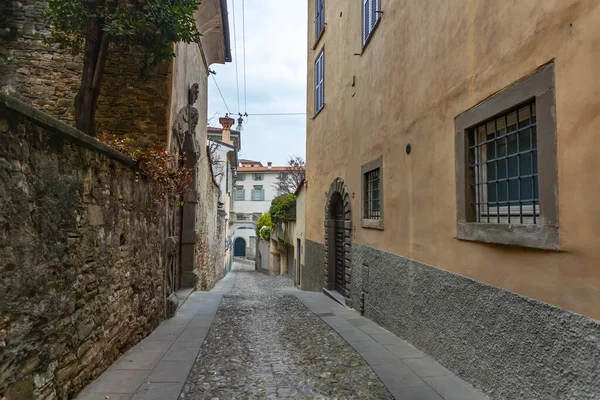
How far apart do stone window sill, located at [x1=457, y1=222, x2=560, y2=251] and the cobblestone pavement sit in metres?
1.65

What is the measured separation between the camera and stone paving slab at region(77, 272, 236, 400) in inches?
131

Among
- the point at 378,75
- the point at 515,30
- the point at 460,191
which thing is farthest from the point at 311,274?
the point at 515,30

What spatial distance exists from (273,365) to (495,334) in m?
2.28

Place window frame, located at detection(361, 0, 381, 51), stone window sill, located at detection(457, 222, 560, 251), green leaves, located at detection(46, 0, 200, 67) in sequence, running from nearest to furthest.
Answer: stone window sill, located at detection(457, 222, 560, 251)
green leaves, located at detection(46, 0, 200, 67)
window frame, located at detection(361, 0, 381, 51)

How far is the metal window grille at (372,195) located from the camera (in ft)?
22.7

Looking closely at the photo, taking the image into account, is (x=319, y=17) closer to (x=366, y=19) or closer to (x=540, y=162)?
(x=366, y=19)

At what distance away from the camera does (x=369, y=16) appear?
7180 millimetres

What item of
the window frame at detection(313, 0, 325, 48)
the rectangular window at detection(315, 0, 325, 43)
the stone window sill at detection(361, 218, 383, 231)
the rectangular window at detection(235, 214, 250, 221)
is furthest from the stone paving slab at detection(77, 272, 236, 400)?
the rectangular window at detection(235, 214, 250, 221)

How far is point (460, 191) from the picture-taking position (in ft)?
12.9

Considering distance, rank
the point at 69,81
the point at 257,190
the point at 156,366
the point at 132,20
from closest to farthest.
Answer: the point at 156,366, the point at 132,20, the point at 69,81, the point at 257,190

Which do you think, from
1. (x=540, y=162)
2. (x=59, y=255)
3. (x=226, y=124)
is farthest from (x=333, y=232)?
(x=226, y=124)

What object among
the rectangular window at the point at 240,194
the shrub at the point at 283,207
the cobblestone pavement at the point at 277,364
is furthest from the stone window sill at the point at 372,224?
the rectangular window at the point at 240,194

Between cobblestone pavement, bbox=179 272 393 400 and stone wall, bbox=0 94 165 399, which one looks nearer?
stone wall, bbox=0 94 165 399

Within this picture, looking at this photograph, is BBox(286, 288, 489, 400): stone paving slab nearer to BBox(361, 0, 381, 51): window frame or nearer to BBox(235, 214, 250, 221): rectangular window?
BBox(361, 0, 381, 51): window frame
